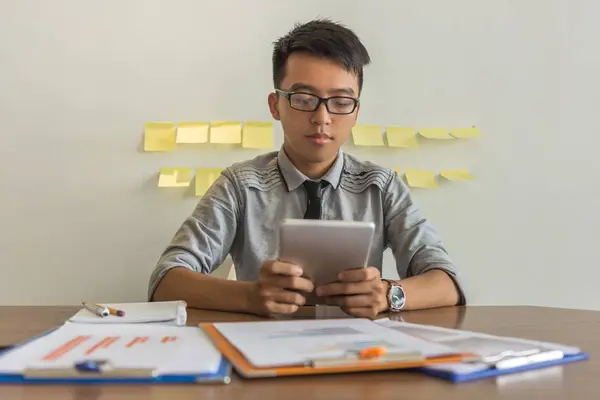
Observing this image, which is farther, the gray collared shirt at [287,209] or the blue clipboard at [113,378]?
the gray collared shirt at [287,209]

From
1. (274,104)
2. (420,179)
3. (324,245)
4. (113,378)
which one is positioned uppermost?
(274,104)

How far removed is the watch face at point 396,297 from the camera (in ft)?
3.51

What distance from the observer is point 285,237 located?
2.95ft

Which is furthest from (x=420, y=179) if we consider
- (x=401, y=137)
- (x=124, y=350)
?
(x=124, y=350)

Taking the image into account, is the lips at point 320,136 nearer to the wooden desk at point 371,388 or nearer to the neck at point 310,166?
the neck at point 310,166

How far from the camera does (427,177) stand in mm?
1893

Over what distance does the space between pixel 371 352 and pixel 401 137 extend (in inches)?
52.5

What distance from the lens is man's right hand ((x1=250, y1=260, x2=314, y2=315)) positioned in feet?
3.16

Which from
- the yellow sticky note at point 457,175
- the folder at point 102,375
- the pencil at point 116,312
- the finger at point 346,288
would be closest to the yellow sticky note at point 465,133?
the yellow sticky note at point 457,175

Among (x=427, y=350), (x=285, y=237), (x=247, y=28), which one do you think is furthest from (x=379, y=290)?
(x=247, y=28)

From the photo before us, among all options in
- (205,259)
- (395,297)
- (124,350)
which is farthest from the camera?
A: (205,259)

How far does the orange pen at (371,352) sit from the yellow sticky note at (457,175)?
1328 millimetres

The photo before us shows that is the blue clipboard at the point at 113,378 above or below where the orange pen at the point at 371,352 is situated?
below

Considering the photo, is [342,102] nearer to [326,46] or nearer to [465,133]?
[326,46]
